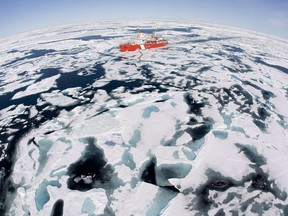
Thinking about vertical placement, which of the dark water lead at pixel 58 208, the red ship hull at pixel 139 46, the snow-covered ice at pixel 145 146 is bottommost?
the red ship hull at pixel 139 46

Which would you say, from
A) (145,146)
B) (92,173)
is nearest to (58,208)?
(92,173)

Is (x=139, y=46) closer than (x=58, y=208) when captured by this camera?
No

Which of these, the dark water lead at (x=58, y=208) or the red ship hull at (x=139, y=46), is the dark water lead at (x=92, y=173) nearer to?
the dark water lead at (x=58, y=208)

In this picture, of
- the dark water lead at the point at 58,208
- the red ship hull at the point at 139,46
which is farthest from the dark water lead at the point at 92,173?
the red ship hull at the point at 139,46

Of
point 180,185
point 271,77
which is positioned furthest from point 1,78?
point 271,77

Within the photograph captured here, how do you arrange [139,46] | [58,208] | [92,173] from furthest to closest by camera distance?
[139,46]
[92,173]
[58,208]

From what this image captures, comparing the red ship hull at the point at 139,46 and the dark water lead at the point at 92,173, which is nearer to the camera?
the dark water lead at the point at 92,173

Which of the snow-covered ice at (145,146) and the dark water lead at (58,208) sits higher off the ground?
the dark water lead at (58,208)

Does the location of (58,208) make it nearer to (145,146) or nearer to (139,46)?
(145,146)

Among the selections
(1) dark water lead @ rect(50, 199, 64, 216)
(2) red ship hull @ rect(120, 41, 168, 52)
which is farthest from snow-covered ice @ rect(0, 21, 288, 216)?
(2) red ship hull @ rect(120, 41, 168, 52)

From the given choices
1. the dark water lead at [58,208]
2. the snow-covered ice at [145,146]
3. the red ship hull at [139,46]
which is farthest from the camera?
the red ship hull at [139,46]

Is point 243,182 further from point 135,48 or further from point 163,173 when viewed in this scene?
point 135,48

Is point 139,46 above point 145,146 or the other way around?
the other way around

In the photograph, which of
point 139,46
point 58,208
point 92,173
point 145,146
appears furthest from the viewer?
point 139,46
